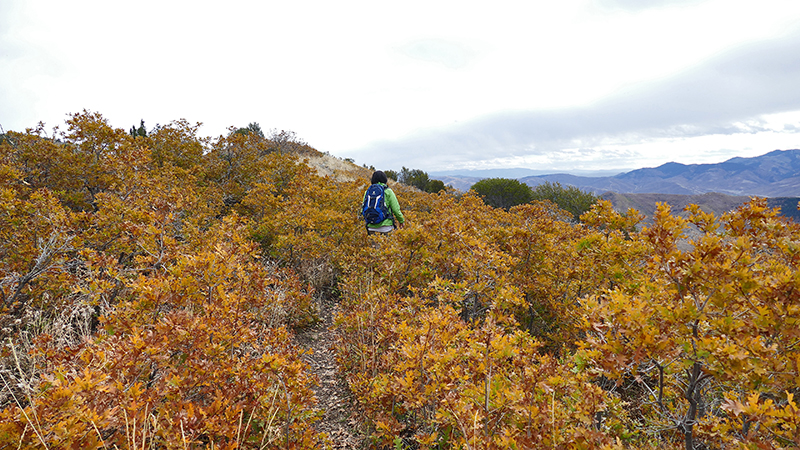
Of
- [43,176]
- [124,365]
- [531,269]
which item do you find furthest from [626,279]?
[43,176]

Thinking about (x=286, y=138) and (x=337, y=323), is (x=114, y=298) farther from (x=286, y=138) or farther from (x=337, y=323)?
(x=286, y=138)

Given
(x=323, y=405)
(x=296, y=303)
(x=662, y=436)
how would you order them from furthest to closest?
(x=296, y=303) < (x=323, y=405) < (x=662, y=436)

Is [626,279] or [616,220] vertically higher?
[616,220]

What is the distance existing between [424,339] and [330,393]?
2.13 metres

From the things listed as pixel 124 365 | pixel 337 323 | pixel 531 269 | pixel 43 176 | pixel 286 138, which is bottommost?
pixel 337 323

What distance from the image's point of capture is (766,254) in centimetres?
238

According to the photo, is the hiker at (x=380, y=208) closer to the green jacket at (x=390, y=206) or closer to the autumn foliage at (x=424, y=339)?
the green jacket at (x=390, y=206)

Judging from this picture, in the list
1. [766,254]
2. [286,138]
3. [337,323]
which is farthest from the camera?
[286,138]

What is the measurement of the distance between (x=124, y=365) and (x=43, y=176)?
8.32 meters

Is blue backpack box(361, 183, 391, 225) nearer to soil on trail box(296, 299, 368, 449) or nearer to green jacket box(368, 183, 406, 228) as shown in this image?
green jacket box(368, 183, 406, 228)

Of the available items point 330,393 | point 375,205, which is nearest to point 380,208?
point 375,205

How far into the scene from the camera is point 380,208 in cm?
576

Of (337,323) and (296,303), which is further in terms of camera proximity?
(296,303)

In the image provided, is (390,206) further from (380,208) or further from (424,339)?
(424,339)
